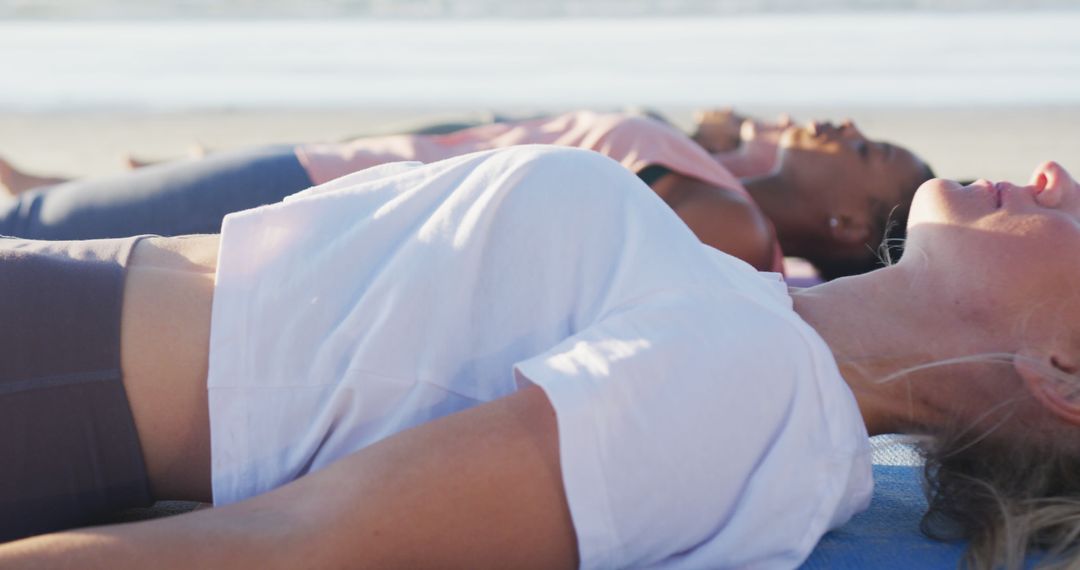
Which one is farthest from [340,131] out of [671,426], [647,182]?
[671,426]

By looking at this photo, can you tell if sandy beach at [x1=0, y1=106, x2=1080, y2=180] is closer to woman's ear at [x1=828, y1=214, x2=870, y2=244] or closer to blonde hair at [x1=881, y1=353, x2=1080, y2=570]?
woman's ear at [x1=828, y1=214, x2=870, y2=244]

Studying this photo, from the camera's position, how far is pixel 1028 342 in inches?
62.2

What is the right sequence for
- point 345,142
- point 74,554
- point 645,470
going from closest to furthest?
point 74,554
point 645,470
point 345,142

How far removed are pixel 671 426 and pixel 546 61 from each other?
6.58 m

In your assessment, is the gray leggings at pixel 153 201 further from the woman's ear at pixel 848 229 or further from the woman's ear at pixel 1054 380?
the woman's ear at pixel 1054 380

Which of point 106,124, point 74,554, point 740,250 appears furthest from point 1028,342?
point 106,124

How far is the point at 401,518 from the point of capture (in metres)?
1.21

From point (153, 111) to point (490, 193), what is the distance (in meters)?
5.40

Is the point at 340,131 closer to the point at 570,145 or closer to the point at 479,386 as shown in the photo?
the point at 570,145

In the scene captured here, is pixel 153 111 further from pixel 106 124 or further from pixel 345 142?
pixel 345 142

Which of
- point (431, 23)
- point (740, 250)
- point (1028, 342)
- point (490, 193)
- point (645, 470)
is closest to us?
point (645, 470)

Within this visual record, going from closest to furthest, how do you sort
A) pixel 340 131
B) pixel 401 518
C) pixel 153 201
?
1. pixel 401 518
2. pixel 153 201
3. pixel 340 131

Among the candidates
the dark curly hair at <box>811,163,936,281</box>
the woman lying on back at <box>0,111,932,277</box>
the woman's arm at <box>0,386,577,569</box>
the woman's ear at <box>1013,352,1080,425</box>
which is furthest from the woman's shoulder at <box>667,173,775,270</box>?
the woman's arm at <box>0,386,577,569</box>

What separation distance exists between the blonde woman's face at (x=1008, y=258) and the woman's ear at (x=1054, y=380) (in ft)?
0.08
